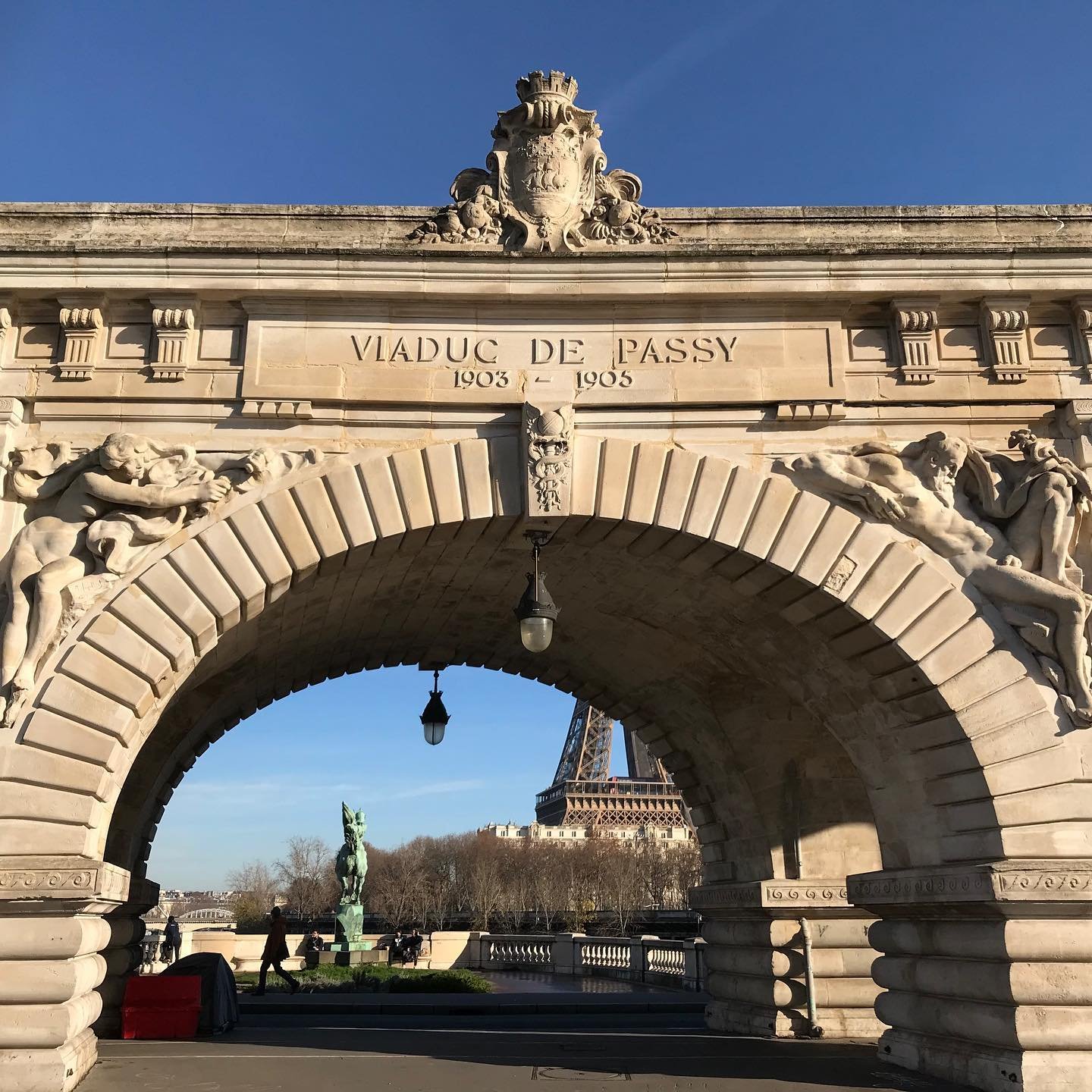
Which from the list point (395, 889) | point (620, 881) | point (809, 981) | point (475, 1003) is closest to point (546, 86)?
point (809, 981)

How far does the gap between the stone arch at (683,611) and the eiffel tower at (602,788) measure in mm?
112761

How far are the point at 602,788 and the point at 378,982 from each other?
11354 centimetres

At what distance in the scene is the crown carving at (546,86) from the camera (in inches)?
444

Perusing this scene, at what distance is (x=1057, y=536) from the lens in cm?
1015

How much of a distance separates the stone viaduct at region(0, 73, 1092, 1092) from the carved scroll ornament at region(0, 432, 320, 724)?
36 millimetres

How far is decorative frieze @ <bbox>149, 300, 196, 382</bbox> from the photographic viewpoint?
10.8 metres

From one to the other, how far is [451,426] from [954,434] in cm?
515

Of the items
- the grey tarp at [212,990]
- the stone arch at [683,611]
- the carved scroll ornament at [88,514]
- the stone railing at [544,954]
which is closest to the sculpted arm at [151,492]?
the carved scroll ornament at [88,514]

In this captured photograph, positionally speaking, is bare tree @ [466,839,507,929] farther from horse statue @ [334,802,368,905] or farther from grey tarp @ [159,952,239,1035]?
grey tarp @ [159,952,239,1035]

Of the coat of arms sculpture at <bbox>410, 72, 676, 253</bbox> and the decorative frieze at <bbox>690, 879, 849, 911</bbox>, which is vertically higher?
the coat of arms sculpture at <bbox>410, 72, 676, 253</bbox>

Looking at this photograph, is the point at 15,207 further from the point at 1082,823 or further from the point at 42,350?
the point at 1082,823

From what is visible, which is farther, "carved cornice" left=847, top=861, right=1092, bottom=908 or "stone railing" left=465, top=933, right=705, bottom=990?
"stone railing" left=465, top=933, right=705, bottom=990

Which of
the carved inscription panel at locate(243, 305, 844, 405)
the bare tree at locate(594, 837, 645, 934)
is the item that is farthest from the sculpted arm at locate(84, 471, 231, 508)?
the bare tree at locate(594, 837, 645, 934)

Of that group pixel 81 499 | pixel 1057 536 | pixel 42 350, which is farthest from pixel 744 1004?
pixel 42 350
